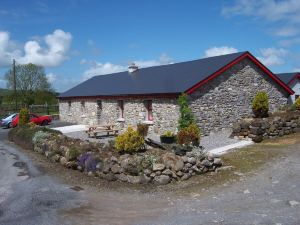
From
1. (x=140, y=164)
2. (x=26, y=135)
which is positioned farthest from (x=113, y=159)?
(x=26, y=135)

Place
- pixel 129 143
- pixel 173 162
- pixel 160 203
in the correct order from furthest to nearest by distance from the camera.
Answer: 1. pixel 129 143
2. pixel 173 162
3. pixel 160 203

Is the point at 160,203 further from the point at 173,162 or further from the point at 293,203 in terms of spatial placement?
the point at 293,203

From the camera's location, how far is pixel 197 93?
19.3 metres

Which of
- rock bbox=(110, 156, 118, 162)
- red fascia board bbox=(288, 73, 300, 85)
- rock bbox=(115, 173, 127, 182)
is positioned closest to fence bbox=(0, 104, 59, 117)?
red fascia board bbox=(288, 73, 300, 85)

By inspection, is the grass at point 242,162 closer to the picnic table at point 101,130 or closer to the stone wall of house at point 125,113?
the stone wall of house at point 125,113

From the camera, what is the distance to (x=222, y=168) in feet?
37.4

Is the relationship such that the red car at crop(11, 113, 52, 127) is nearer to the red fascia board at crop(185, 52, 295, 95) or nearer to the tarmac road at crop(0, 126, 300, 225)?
the red fascia board at crop(185, 52, 295, 95)

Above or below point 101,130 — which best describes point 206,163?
below

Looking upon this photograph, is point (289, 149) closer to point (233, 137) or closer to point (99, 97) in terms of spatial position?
point (233, 137)

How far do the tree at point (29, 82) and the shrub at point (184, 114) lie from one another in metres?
42.4

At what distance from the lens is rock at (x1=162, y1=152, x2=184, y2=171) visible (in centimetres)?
1064

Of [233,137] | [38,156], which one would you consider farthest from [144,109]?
[38,156]

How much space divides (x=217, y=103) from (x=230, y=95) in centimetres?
131

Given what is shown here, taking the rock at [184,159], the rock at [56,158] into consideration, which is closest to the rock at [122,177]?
the rock at [184,159]
